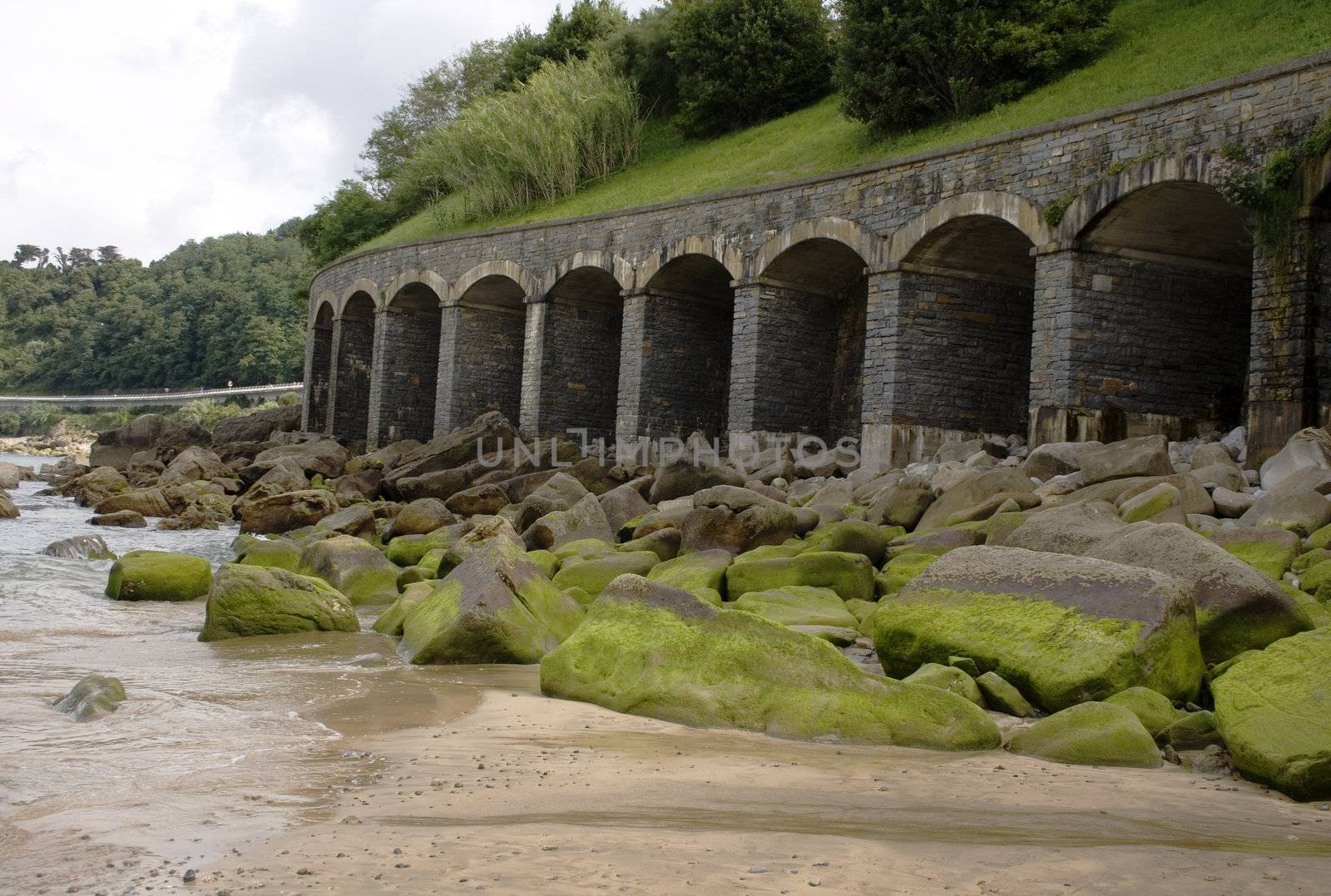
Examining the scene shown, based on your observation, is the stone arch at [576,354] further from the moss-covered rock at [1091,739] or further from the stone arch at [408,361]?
the moss-covered rock at [1091,739]

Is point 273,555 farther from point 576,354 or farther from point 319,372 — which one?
point 319,372

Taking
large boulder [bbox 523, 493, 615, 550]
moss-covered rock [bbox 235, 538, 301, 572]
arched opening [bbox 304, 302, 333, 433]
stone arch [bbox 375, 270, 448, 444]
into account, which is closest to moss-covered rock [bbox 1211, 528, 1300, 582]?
large boulder [bbox 523, 493, 615, 550]

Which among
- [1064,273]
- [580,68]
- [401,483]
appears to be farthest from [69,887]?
[580,68]

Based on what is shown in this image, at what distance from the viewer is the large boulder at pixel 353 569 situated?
9781mm

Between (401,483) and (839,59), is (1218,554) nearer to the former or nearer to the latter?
(401,483)

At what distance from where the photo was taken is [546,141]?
24797mm

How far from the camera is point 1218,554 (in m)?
5.86

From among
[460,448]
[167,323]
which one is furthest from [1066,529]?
[167,323]

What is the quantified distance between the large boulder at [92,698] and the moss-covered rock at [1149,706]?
13.3ft

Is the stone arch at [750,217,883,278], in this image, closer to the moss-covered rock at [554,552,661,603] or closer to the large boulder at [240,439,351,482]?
the moss-covered rock at [554,552,661,603]

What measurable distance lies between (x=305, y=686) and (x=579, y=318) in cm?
1519

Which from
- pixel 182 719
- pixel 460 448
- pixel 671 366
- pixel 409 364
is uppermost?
pixel 409 364

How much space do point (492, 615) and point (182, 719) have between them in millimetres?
1977

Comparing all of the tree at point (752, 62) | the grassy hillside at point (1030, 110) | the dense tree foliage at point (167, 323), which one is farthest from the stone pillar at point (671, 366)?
the dense tree foliage at point (167, 323)
